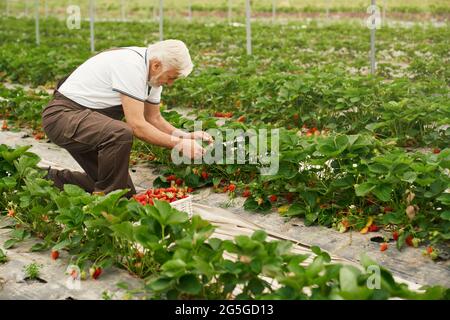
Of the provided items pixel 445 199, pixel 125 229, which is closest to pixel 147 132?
pixel 125 229

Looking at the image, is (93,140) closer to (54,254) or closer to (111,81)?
(111,81)

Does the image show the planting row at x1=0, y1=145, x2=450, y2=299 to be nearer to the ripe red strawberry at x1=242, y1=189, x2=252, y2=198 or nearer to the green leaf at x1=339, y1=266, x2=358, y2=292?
the green leaf at x1=339, y1=266, x2=358, y2=292

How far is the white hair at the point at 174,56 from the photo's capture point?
4.13 meters

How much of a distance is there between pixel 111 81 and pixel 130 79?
0.59 feet

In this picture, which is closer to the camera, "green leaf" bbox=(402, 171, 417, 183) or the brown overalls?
"green leaf" bbox=(402, 171, 417, 183)

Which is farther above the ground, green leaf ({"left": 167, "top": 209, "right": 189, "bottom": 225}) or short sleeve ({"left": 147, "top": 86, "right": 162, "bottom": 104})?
short sleeve ({"left": 147, "top": 86, "right": 162, "bottom": 104})

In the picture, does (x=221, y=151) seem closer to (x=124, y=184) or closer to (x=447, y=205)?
(x=124, y=184)

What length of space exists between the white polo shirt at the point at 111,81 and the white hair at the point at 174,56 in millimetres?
160

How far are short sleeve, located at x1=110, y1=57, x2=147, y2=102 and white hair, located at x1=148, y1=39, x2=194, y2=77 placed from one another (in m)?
0.15

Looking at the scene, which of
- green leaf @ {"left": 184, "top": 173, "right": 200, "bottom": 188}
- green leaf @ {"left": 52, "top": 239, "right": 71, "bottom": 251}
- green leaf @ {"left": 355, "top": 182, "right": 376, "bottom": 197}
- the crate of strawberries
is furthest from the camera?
green leaf @ {"left": 184, "top": 173, "right": 200, "bottom": 188}

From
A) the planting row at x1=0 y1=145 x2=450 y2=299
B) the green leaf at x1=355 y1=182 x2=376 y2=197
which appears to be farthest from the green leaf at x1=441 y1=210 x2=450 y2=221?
the planting row at x1=0 y1=145 x2=450 y2=299

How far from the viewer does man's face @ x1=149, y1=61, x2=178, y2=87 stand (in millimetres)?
4238
